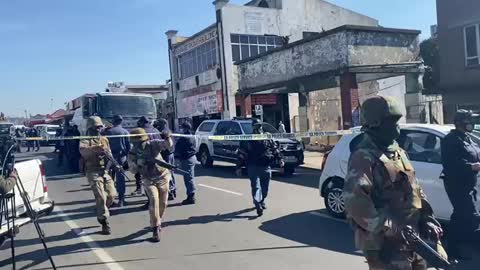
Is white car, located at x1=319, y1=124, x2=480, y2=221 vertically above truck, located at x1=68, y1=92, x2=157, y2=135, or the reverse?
truck, located at x1=68, y1=92, x2=157, y2=135

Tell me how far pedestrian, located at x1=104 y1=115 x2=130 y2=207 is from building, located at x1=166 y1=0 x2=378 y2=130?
51.1ft

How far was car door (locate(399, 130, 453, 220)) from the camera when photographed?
247 inches

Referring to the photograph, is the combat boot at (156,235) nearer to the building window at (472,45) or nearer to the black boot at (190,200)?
the black boot at (190,200)

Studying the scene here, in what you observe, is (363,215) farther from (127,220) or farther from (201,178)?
(201,178)

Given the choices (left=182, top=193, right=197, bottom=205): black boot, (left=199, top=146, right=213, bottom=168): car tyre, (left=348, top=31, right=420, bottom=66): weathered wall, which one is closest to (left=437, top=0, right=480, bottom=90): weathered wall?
(left=348, top=31, right=420, bottom=66): weathered wall

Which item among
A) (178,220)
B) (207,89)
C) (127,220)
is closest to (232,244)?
(178,220)

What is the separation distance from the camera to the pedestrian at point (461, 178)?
5328 mm

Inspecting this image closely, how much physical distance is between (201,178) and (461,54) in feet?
46.1

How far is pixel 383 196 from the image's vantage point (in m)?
2.90

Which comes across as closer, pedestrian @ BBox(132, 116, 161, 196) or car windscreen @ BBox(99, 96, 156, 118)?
pedestrian @ BBox(132, 116, 161, 196)

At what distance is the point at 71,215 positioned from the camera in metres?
8.77

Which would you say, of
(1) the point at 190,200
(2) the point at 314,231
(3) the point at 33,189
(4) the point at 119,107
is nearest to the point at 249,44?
(4) the point at 119,107

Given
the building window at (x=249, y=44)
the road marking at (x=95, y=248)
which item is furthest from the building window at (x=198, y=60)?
the road marking at (x=95, y=248)

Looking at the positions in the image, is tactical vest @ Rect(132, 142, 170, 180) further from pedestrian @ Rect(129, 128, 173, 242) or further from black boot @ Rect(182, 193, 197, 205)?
black boot @ Rect(182, 193, 197, 205)
